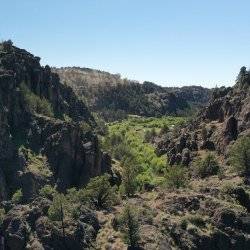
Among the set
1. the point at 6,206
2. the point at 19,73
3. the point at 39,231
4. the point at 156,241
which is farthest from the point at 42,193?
the point at 19,73

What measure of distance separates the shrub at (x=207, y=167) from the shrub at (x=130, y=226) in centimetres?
5342

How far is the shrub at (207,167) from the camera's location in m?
159

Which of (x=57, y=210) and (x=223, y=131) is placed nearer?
(x=57, y=210)

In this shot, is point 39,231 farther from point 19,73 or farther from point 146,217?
point 19,73

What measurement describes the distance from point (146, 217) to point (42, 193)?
28.7 meters

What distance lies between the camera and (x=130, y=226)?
351ft

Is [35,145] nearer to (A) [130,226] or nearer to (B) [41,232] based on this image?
(B) [41,232]

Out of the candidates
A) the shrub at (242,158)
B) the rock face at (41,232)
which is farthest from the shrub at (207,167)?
the rock face at (41,232)

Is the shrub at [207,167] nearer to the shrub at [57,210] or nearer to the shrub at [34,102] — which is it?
the shrub at [34,102]

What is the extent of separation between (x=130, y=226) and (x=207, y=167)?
192 feet

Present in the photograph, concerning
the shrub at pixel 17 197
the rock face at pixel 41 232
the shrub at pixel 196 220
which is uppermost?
the shrub at pixel 17 197

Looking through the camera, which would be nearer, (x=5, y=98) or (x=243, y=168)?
(x=243, y=168)

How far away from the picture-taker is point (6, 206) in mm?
122500

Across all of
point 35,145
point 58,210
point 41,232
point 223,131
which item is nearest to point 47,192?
point 58,210
